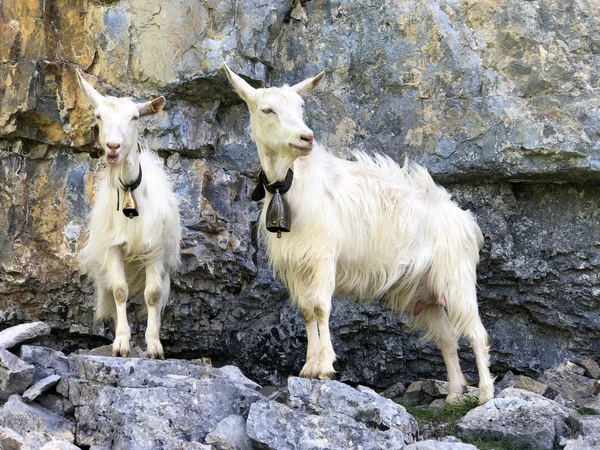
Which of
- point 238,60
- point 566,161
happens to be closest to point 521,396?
point 566,161

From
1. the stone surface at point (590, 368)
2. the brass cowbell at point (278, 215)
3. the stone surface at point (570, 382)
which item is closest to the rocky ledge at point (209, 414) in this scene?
the stone surface at point (570, 382)

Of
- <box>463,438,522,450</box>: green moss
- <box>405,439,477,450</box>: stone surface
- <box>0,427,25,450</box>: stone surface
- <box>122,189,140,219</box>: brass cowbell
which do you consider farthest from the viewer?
<box>122,189,140,219</box>: brass cowbell

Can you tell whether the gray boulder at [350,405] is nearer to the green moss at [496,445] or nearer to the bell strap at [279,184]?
the green moss at [496,445]

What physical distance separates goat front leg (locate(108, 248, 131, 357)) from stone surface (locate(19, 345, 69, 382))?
1.30ft

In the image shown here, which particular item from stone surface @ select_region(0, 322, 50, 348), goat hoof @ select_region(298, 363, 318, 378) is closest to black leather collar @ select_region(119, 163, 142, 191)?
stone surface @ select_region(0, 322, 50, 348)

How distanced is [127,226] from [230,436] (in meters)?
2.11

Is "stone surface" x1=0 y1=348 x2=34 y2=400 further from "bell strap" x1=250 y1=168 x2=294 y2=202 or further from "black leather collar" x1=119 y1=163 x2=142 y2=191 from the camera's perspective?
"bell strap" x1=250 y1=168 x2=294 y2=202

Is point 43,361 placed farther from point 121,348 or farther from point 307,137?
point 307,137

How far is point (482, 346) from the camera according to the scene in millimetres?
7199

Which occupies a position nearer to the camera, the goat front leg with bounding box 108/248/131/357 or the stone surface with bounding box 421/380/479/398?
the goat front leg with bounding box 108/248/131/357

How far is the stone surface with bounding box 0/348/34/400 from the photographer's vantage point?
19.6 ft

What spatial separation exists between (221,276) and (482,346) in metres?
2.48

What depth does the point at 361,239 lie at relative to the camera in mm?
6949

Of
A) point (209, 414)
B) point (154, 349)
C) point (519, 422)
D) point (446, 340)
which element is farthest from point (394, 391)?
point (209, 414)
